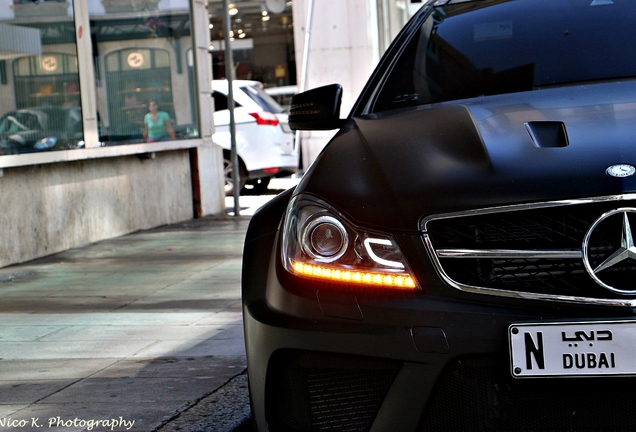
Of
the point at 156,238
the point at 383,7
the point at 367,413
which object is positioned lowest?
the point at 156,238

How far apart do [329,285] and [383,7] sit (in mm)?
24852

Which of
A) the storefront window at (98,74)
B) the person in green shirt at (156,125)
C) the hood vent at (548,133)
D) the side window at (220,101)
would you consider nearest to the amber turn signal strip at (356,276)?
the hood vent at (548,133)

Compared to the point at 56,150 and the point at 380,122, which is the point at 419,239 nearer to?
the point at 380,122

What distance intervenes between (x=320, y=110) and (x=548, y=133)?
48.2 inches

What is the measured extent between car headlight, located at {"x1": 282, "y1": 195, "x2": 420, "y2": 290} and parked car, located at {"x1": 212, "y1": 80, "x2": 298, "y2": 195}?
1259 cm

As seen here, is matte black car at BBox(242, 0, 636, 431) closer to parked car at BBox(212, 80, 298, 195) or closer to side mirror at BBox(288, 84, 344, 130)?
side mirror at BBox(288, 84, 344, 130)

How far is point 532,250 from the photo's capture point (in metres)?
2.44

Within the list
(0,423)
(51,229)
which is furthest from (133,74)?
(0,423)

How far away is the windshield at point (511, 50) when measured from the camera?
3676mm

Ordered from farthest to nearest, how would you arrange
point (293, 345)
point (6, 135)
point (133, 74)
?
point (133, 74)
point (6, 135)
point (293, 345)

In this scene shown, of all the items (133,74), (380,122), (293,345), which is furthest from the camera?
Answer: (133,74)

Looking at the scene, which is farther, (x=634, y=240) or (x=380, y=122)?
(x=380, y=122)

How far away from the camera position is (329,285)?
8.41 feet

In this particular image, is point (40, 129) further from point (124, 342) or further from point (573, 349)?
point (573, 349)
